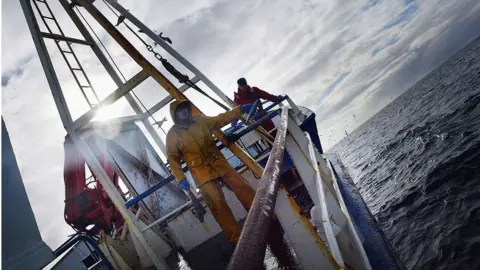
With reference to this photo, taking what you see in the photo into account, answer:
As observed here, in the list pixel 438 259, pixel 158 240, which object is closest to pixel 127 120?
pixel 158 240

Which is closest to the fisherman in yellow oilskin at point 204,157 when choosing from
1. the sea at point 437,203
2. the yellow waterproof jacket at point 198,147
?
the yellow waterproof jacket at point 198,147

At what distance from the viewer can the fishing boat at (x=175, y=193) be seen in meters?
1.89

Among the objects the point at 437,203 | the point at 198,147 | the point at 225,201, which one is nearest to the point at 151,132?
the point at 198,147

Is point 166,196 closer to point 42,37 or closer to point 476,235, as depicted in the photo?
point 42,37

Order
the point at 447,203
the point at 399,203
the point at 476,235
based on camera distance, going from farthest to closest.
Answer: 1. the point at 399,203
2. the point at 447,203
3. the point at 476,235

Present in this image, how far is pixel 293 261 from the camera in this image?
11.6 ft

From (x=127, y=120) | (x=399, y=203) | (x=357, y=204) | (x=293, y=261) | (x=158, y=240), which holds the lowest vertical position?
(x=399, y=203)

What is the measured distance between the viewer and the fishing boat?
1.89 meters

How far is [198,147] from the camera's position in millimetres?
4504

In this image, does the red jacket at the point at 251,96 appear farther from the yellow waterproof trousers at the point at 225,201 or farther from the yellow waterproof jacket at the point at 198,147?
the yellow waterproof trousers at the point at 225,201

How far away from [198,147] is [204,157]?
184 millimetres

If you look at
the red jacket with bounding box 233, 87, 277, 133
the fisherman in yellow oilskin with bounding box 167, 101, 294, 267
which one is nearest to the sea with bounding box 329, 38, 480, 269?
the fisherman in yellow oilskin with bounding box 167, 101, 294, 267

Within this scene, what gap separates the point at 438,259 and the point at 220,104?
543cm

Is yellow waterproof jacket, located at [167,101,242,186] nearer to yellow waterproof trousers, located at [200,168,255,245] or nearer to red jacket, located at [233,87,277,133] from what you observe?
yellow waterproof trousers, located at [200,168,255,245]
